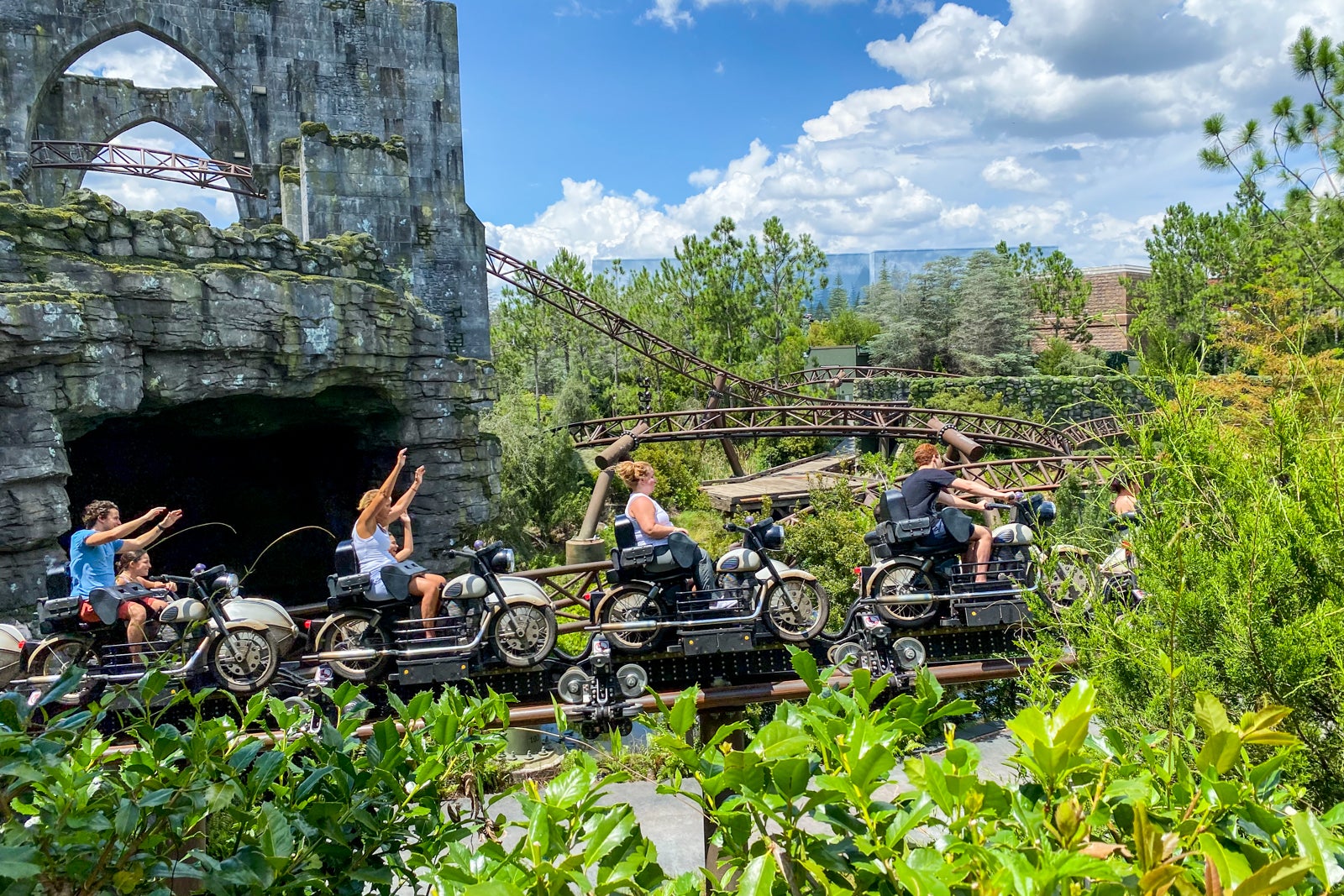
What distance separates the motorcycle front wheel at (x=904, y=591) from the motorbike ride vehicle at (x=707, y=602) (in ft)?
1.27

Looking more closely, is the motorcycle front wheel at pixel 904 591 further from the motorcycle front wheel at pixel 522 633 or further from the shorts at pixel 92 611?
the shorts at pixel 92 611

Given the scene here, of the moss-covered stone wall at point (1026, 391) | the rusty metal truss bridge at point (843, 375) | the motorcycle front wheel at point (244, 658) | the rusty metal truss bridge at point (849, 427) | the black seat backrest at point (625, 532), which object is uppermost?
the rusty metal truss bridge at point (843, 375)

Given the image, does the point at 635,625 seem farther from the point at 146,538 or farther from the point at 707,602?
the point at 146,538

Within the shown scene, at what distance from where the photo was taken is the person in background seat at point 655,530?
→ 569cm

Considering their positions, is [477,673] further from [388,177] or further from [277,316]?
[388,177]

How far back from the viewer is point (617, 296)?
42125 millimetres

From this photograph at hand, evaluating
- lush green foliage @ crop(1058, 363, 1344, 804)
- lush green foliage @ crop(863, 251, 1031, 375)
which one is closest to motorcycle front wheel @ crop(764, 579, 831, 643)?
lush green foliage @ crop(1058, 363, 1344, 804)

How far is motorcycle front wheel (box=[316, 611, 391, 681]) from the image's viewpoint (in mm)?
5539

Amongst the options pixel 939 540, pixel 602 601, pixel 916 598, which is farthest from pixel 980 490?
pixel 602 601

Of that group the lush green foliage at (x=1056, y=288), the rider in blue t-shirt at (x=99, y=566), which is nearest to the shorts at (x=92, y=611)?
the rider in blue t-shirt at (x=99, y=566)

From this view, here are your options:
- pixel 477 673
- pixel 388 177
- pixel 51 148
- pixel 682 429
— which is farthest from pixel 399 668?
pixel 51 148

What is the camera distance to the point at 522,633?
562cm

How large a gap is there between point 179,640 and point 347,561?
1.01 meters

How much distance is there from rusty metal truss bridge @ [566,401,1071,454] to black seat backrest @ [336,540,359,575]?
850 cm
